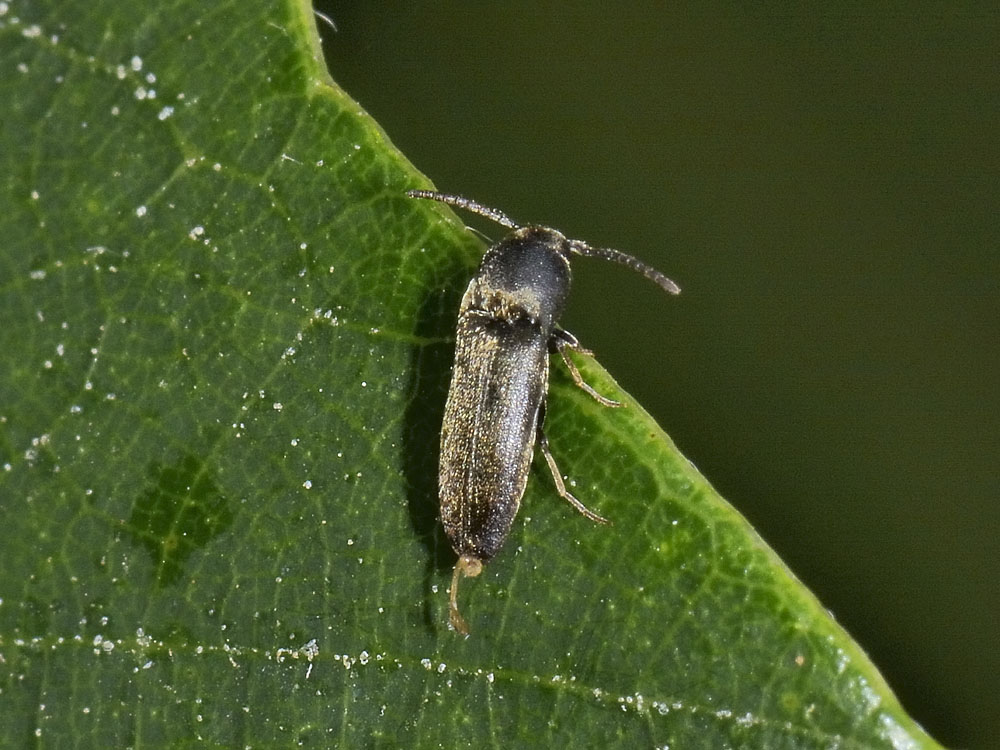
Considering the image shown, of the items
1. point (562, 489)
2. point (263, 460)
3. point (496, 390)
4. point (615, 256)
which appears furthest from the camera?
point (615, 256)

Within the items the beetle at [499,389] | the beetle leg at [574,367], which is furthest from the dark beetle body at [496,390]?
the beetle leg at [574,367]

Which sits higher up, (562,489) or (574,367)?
(574,367)

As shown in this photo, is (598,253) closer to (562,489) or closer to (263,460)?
(562,489)

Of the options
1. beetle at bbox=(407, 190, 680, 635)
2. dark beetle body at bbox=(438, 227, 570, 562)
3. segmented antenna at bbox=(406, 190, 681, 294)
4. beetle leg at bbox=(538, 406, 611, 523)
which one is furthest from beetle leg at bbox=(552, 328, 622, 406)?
segmented antenna at bbox=(406, 190, 681, 294)

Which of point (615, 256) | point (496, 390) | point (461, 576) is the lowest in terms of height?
point (461, 576)

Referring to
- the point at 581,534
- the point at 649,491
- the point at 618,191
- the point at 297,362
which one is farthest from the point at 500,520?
the point at 618,191

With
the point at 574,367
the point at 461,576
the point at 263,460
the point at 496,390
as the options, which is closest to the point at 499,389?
the point at 496,390

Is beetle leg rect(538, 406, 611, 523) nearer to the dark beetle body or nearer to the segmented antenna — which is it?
the dark beetle body
